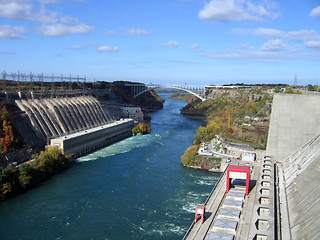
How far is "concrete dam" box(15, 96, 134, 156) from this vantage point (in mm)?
31533

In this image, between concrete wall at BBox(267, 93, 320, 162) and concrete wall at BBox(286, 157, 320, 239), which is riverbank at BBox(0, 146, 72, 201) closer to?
concrete wall at BBox(286, 157, 320, 239)

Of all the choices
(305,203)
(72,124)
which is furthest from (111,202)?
(72,124)

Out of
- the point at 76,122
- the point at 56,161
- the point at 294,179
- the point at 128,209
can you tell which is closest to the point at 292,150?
the point at 294,179

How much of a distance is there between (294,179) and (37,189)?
1718 cm

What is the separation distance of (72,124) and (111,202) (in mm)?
18075

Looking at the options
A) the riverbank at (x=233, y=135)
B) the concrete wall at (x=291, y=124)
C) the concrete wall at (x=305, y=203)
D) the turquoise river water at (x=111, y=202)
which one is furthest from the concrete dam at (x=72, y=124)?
the concrete wall at (x=305, y=203)

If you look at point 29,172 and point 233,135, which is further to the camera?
point 233,135

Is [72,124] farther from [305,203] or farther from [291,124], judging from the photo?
[305,203]

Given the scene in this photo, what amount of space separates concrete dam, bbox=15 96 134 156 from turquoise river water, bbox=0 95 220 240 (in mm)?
2677

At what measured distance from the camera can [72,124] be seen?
119 feet

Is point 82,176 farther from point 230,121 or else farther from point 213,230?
point 230,121

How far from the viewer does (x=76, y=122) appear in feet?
123

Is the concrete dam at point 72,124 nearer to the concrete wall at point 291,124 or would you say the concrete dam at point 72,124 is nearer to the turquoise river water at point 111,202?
the turquoise river water at point 111,202

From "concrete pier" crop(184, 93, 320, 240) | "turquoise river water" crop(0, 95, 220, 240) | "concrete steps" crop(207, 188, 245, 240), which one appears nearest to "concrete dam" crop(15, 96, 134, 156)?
"turquoise river water" crop(0, 95, 220, 240)
